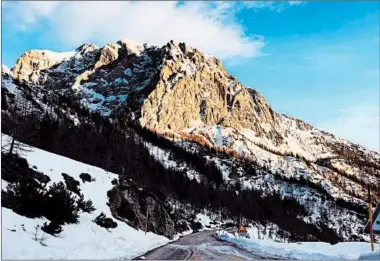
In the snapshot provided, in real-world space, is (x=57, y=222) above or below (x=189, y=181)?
below

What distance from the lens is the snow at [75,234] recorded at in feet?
59.9

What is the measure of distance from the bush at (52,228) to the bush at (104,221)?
7.52 m

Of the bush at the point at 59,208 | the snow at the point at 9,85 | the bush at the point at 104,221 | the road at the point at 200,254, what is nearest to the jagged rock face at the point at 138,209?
the bush at the point at 104,221

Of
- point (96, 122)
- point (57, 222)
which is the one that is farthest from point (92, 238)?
point (96, 122)

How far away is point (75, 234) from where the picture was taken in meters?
24.6

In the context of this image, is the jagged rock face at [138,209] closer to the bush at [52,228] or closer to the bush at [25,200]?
the bush at [25,200]

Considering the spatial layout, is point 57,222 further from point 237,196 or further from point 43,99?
point 237,196

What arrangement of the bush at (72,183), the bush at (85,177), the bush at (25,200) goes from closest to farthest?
the bush at (25,200)
the bush at (72,183)
the bush at (85,177)

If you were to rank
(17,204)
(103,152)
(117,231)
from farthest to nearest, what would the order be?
(103,152) < (117,231) < (17,204)

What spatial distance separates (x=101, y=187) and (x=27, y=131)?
1095 cm

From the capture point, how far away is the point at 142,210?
150ft

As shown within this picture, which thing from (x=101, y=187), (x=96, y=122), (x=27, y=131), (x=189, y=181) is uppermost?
(x=96, y=122)

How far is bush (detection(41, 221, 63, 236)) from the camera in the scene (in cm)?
2189

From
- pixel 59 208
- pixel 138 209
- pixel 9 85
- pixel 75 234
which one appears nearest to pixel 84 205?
pixel 59 208
